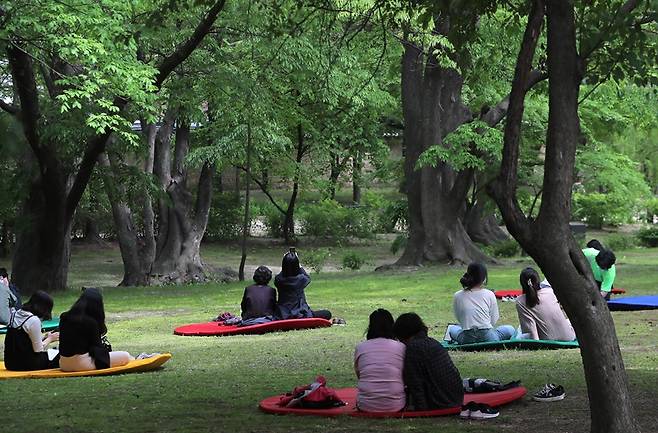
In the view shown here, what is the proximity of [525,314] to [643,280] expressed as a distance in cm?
1163

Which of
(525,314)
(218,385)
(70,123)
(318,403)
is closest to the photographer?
(318,403)

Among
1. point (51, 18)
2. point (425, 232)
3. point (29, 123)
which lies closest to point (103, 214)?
point (425, 232)

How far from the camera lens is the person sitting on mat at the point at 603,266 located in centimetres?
1803

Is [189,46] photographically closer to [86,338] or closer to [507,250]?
[86,338]

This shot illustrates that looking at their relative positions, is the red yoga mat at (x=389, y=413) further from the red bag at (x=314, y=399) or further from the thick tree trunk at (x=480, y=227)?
the thick tree trunk at (x=480, y=227)

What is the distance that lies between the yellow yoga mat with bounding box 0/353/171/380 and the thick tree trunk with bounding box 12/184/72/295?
13227 millimetres

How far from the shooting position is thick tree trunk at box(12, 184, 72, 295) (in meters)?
24.8

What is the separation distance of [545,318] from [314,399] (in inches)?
190

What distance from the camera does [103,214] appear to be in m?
40.5

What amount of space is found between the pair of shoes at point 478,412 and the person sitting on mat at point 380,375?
0.51m

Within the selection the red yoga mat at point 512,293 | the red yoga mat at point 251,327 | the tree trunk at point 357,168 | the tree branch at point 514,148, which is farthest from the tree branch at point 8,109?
the tree trunk at point 357,168

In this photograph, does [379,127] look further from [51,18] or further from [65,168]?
[51,18]

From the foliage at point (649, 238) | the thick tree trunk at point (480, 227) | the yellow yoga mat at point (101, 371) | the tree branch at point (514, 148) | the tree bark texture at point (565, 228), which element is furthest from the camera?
the thick tree trunk at point (480, 227)

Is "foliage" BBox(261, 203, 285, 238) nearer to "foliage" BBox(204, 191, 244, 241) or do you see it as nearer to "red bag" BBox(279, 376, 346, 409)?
"foliage" BBox(204, 191, 244, 241)
